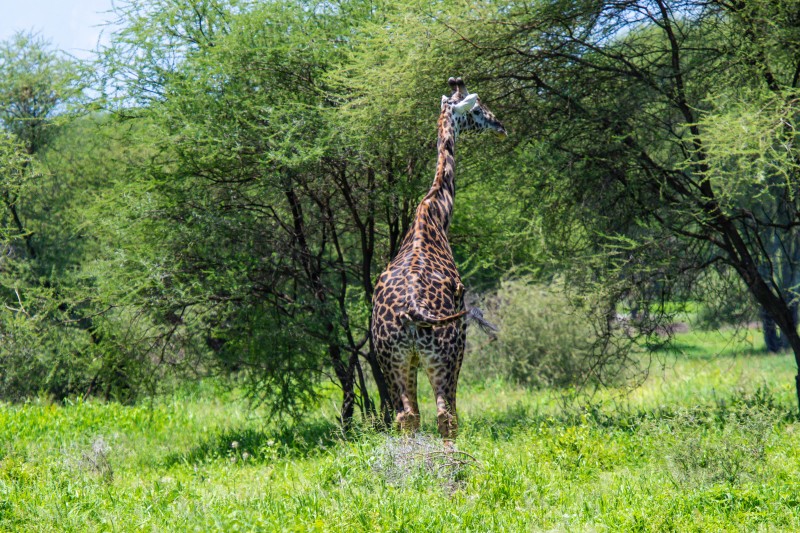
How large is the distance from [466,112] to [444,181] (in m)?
0.92

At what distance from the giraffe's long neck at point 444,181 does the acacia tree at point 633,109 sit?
1713 millimetres

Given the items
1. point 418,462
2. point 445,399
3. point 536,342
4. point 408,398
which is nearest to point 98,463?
point 408,398

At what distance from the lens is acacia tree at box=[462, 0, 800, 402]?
10.7 meters

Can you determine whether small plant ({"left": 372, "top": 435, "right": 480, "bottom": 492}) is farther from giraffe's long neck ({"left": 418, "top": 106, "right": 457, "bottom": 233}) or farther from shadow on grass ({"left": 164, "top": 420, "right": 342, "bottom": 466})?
shadow on grass ({"left": 164, "top": 420, "right": 342, "bottom": 466})

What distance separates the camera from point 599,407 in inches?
428

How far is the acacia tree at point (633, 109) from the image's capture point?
422 inches

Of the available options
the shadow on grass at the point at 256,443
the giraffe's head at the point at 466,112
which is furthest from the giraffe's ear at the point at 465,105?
the shadow on grass at the point at 256,443

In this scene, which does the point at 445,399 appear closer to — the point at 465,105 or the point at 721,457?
the point at 721,457

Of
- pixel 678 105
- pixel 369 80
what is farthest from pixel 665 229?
pixel 369 80

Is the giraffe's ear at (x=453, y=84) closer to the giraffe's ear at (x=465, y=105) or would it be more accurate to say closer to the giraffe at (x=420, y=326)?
the giraffe's ear at (x=465, y=105)

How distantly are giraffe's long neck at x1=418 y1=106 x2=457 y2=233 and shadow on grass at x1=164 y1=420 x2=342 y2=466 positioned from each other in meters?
Answer: 2.86

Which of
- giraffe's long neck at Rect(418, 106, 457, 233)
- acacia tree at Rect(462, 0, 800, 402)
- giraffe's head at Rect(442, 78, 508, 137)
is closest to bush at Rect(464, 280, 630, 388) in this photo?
acacia tree at Rect(462, 0, 800, 402)

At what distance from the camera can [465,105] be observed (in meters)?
9.60

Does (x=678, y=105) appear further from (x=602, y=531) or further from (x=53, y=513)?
(x=53, y=513)
